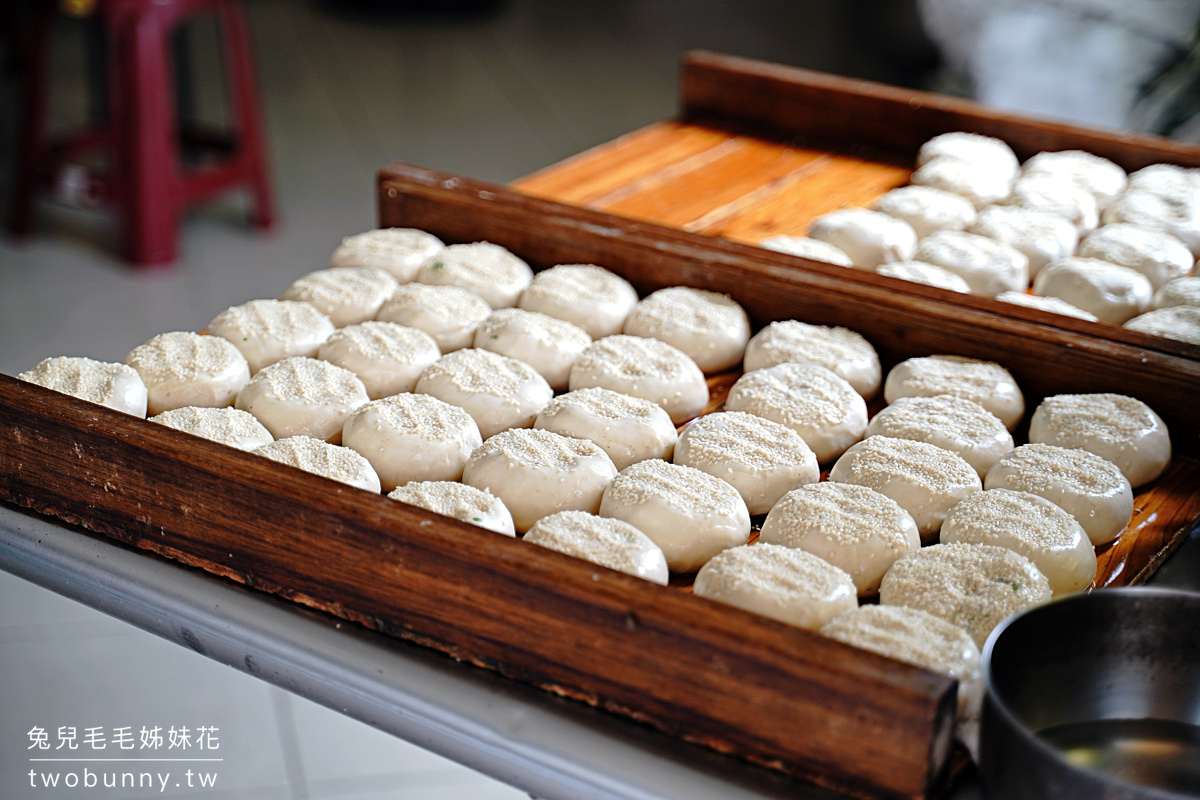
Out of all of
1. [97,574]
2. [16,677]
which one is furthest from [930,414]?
[16,677]

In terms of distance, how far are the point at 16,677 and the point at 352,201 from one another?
2.33m

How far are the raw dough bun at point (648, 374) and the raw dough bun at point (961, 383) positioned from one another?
0.74 ft

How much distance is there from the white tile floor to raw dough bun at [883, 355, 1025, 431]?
1038 millimetres

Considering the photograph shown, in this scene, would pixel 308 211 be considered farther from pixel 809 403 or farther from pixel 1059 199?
pixel 809 403

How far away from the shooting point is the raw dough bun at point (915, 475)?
3.43ft

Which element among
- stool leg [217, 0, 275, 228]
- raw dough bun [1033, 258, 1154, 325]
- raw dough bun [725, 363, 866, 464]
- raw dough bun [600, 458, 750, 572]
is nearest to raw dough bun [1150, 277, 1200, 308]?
raw dough bun [1033, 258, 1154, 325]

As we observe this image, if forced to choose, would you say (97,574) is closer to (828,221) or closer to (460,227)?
(460,227)

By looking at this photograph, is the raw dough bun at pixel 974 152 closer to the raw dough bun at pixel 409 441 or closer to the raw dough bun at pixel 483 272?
the raw dough bun at pixel 483 272

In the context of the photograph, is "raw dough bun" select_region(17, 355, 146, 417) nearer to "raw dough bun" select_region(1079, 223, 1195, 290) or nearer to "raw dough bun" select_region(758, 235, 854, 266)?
"raw dough bun" select_region(758, 235, 854, 266)

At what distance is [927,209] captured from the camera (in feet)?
5.59

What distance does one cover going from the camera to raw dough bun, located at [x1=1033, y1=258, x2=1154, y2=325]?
4.75 ft

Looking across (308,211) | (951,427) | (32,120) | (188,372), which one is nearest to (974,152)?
(951,427)

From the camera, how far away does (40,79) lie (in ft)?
10.9

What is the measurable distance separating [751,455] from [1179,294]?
0.71m
